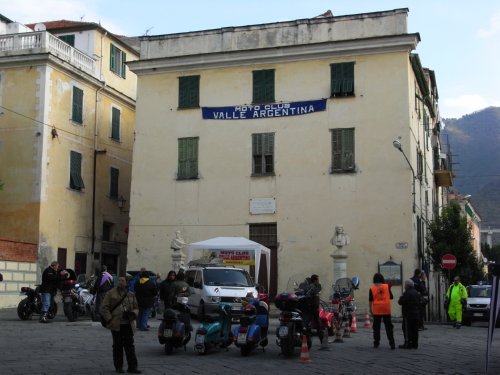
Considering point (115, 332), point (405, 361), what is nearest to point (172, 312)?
point (115, 332)

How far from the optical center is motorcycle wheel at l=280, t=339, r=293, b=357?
1351 cm

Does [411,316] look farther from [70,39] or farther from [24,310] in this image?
[70,39]

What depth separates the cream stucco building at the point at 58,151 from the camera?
31312mm

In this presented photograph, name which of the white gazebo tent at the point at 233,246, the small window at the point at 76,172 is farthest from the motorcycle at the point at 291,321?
the small window at the point at 76,172

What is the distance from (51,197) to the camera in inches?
1252

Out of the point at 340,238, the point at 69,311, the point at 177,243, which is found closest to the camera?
the point at 69,311

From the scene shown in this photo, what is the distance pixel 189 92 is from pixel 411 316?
726 inches

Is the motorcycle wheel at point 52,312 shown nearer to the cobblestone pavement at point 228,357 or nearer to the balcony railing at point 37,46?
the cobblestone pavement at point 228,357

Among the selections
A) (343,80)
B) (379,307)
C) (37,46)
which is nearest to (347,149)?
(343,80)

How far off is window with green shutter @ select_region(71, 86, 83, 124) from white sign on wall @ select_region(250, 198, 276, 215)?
9.89m

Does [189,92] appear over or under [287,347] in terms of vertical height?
over

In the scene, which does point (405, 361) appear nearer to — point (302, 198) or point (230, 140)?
point (302, 198)

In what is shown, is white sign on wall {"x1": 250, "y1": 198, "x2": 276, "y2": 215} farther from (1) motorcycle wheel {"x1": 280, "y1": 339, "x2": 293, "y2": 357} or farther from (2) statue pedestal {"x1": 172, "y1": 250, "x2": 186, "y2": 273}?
(1) motorcycle wheel {"x1": 280, "y1": 339, "x2": 293, "y2": 357}

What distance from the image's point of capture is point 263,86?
30.5 meters
